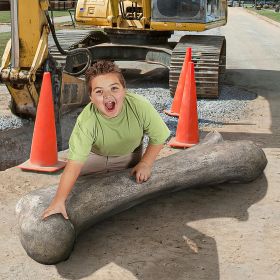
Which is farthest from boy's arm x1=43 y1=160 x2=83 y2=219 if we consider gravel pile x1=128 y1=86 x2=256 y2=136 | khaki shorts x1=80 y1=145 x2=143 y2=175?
gravel pile x1=128 y1=86 x2=256 y2=136

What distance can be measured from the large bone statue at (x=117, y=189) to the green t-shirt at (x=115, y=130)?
0.28 m

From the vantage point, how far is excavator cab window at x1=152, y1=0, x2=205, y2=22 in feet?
28.1

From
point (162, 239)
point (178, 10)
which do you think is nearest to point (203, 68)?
point (178, 10)

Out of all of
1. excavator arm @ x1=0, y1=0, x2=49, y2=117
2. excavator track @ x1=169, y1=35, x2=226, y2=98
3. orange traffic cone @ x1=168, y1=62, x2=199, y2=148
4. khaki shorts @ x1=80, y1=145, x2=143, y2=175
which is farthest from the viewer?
excavator track @ x1=169, y1=35, x2=226, y2=98

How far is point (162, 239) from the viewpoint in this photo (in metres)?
3.45

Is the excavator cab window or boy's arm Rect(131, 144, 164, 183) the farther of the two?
the excavator cab window

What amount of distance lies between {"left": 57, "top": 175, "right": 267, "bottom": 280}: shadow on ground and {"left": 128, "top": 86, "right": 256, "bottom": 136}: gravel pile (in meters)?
2.06

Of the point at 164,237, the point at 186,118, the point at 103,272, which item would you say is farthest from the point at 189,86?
the point at 103,272

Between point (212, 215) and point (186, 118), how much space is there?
75.9 inches

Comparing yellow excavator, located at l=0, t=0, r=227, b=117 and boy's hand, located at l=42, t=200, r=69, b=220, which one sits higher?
yellow excavator, located at l=0, t=0, r=227, b=117

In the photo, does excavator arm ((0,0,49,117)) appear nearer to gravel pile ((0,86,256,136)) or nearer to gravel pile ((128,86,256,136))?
gravel pile ((0,86,256,136))

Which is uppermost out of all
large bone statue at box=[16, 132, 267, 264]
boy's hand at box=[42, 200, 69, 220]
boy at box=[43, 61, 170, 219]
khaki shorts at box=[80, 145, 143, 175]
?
boy at box=[43, 61, 170, 219]

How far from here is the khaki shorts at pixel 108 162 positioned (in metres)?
3.68

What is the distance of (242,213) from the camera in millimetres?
3902
